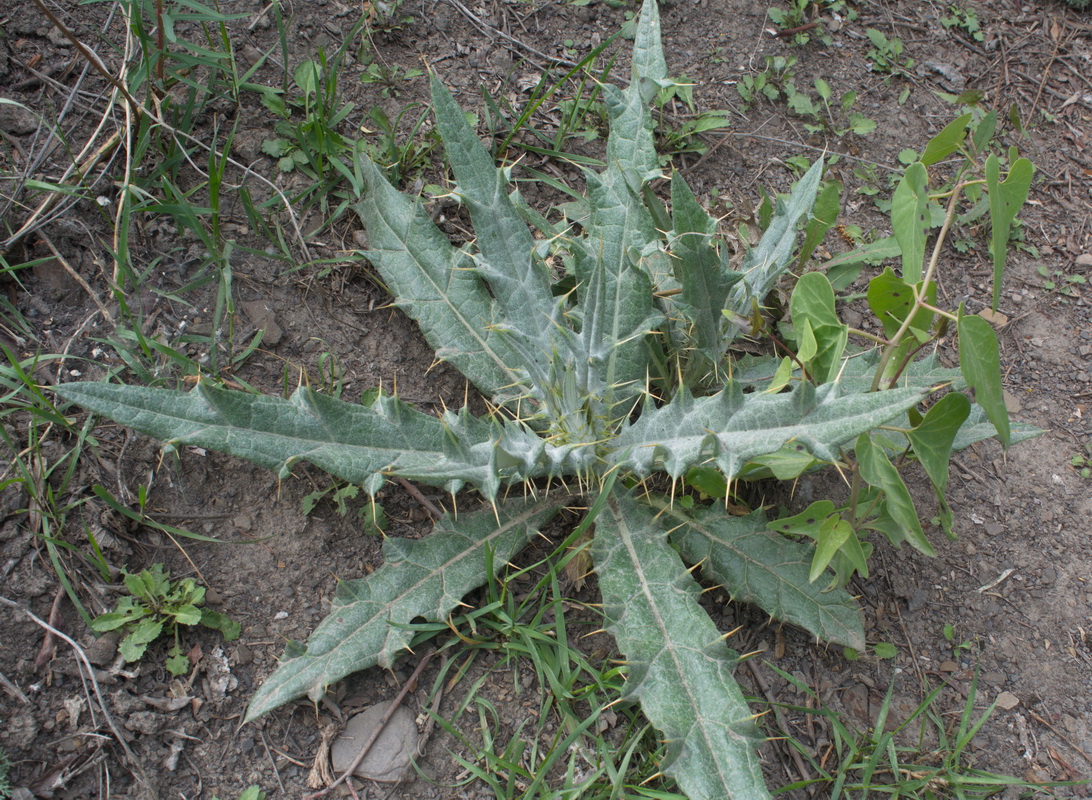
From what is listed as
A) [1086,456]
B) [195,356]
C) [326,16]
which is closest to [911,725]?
[1086,456]

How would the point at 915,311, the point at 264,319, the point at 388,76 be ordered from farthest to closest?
the point at 388,76 → the point at 264,319 → the point at 915,311

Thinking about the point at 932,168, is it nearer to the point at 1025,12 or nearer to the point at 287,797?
the point at 1025,12

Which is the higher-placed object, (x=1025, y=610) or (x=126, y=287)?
(x=126, y=287)

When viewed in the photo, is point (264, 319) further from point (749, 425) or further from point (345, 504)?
point (749, 425)

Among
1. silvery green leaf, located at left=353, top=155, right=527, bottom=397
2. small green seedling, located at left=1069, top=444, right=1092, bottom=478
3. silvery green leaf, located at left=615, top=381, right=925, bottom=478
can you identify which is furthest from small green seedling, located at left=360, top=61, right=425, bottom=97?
small green seedling, located at left=1069, top=444, right=1092, bottom=478

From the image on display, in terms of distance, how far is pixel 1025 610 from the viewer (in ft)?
7.59

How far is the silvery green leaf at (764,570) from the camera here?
204cm

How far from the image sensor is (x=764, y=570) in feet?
6.83

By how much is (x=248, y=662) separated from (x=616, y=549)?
1056mm

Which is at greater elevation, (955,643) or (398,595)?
(398,595)

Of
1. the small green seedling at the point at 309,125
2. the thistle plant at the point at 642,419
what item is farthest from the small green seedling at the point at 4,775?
the small green seedling at the point at 309,125

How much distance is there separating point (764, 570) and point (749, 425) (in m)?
0.58

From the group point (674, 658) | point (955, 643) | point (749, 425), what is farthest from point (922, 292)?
point (955, 643)

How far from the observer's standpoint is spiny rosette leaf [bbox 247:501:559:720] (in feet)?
6.16
